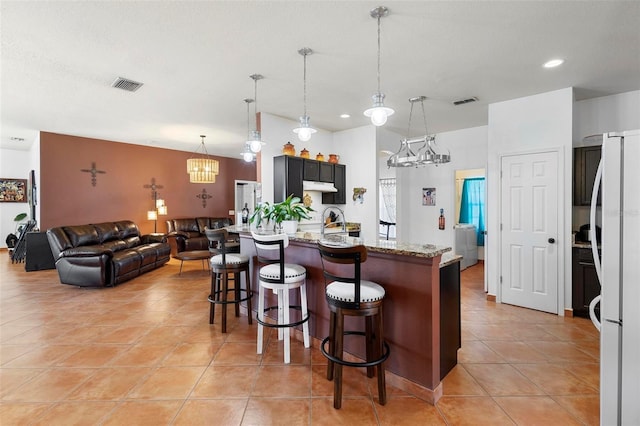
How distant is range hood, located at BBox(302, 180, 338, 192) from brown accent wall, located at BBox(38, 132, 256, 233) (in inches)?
188

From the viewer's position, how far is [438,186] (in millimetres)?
6297

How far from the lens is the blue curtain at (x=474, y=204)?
7203 mm

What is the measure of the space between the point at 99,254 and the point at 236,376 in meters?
3.88

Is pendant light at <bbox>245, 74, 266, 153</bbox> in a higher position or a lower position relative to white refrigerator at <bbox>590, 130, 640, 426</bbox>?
higher

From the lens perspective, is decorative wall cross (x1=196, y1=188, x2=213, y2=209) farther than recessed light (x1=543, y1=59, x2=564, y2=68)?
Yes

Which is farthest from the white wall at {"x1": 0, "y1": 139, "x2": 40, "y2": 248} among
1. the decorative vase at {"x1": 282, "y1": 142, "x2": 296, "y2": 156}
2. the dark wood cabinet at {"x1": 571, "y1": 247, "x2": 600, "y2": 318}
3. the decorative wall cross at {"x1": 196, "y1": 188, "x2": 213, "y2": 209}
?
the dark wood cabinet at {"x1": 571, "y1": 247, "x2": 600, "y2": 318}

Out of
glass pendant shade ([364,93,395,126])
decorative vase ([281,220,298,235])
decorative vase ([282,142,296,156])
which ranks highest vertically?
decorative vase ([282,142,296,156])

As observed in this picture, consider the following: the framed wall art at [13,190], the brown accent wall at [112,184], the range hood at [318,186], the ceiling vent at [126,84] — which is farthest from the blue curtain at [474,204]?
the framed wall art at [13,190]

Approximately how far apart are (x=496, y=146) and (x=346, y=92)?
225cm

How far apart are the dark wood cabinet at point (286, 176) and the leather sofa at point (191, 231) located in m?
3.41

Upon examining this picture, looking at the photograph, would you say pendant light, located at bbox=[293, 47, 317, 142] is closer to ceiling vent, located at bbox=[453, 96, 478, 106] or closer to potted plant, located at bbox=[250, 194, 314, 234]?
potted plant, located at bbox=[250, 194, 314, 234]

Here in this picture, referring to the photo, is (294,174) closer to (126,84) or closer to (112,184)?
(126,84)

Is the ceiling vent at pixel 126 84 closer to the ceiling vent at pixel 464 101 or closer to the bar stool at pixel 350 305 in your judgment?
the bar stool at pixel 350 305

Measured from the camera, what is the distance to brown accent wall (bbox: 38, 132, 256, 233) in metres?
6.42
